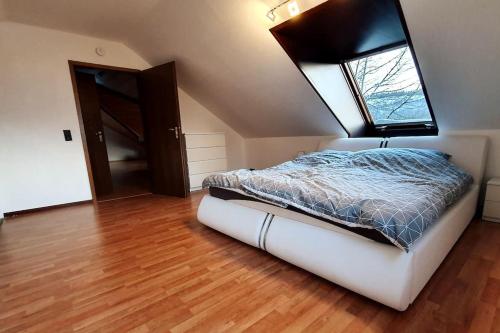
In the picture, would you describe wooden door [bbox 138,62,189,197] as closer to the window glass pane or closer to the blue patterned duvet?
the blue patterned duvet

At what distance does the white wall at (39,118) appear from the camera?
289cm

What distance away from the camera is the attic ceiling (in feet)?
5.59

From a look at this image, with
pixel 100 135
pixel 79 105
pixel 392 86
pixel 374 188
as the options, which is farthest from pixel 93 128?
pixel 392 86

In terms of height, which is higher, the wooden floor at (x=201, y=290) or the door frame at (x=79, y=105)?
the door frame at (x=79, y=105)

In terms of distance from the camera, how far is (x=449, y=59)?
1884 mm

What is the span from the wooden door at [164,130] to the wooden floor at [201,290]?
4.78 feet

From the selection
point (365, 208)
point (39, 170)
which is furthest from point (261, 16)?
point (39, 170)

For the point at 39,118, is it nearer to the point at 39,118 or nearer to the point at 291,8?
the point at 39,118

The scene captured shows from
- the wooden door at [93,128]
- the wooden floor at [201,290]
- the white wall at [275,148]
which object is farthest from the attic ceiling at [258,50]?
the wooden floor at [201,290]

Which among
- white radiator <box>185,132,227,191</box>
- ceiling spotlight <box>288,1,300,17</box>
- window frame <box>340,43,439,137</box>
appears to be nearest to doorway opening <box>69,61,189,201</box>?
white radiator <box>185,132,227,191</box>

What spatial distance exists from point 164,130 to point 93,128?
117 centimetres

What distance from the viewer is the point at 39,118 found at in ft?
10.0

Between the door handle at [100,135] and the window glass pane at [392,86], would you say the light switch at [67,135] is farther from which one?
the window glass pane at [392,86]

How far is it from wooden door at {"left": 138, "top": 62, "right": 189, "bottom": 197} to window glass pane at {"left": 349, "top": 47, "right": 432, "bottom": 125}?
2424 millimetres
